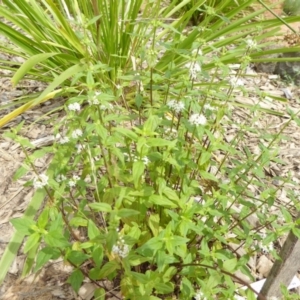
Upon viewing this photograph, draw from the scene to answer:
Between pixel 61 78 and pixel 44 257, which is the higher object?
pixel 61 78

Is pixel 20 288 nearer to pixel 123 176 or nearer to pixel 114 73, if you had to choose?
pixel 123 176

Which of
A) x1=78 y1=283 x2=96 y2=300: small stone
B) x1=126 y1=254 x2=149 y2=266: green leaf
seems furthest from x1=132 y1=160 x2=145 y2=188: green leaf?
x1=78 y1=283 x2=96 y2=300: small stone

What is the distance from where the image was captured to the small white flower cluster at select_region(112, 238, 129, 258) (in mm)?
812

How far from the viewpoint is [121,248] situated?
84 centimetres

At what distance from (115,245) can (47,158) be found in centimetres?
85

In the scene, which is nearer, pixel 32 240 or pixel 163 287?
pixel 32 240

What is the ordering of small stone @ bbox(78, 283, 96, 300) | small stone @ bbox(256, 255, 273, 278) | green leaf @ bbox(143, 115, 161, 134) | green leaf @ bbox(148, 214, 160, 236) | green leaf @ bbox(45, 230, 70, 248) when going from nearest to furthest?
green leaf @ bbox(45, 230, 70, 248), green leaf @ bbox(143, 115, 161, 134), green leaf @ bbox(148, 214, 160, 236), small stone @ bbox(78, 283, 96, 300), small stone @ bbox(256, 255, 273, 278)

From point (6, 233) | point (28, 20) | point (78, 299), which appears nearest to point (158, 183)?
point (78, 299)

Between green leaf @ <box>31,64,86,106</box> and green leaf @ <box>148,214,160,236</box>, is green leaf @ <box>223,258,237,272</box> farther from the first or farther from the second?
green leaf @ <box>31,64,86,106</box>

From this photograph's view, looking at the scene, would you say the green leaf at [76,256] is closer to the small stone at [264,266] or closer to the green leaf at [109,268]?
the green leaf at [109,268]

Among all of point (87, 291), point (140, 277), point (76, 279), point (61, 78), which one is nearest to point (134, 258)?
point (140, 277)

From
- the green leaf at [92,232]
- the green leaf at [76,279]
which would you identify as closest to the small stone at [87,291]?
the green leaf at [76,279]

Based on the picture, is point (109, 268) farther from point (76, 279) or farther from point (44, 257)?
point (44, 257)

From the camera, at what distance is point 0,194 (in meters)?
1.46
